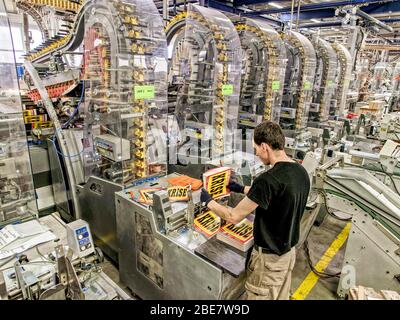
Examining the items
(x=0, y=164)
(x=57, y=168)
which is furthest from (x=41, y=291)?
(x=57, y=168)

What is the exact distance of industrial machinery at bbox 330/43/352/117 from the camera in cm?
659

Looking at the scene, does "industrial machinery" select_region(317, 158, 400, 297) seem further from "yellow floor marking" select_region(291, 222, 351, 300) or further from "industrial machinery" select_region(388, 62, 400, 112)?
"industrial machinery" select_region(388, 62, 400, 112)

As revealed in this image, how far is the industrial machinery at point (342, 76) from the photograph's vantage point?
659cm

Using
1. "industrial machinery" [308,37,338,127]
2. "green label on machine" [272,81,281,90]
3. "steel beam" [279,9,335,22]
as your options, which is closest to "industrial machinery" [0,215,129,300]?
"green label on machine" [272,81,281,90]

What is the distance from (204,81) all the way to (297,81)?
290 centimetres

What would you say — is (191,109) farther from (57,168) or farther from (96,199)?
(57,168)

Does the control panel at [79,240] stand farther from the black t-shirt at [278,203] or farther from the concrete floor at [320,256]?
the concrete floor at [320,256]

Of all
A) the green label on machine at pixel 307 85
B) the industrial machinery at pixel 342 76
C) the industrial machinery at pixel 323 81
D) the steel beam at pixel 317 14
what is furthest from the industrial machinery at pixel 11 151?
the steel beam at pixel 317 14

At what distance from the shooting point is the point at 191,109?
11.7 ft

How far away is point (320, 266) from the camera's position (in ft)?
10.8

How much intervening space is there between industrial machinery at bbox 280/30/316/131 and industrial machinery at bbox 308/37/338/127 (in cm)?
55

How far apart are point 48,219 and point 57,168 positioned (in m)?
1.13

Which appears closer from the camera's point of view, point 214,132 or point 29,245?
point 29,245

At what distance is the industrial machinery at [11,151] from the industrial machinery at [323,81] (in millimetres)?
5780
